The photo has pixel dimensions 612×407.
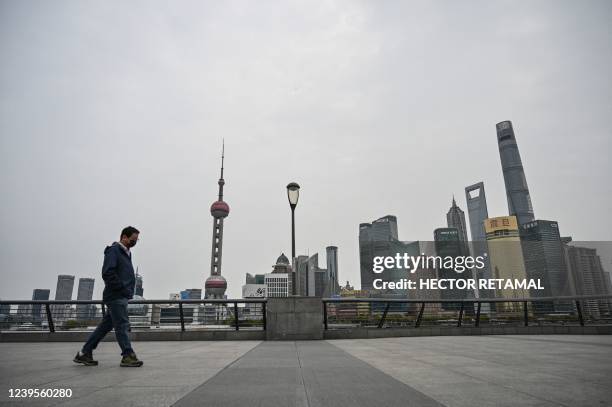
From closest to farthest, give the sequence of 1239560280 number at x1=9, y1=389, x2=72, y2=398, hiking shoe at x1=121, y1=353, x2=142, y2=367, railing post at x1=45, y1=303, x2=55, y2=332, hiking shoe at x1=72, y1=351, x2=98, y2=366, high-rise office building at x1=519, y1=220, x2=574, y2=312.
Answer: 1239560280 number at x1=9, y1=389, x2=72, y2=398
hiking shoe at x1=121, y1=353, x2=142, y2=367
hiking shoe at x1=72, y1=351, x2=98, y2=366
railing post at x1=45, y1=303, x2=55, y2=332
high-rise office building at x1=519, y1=220, x2=574, y2=312

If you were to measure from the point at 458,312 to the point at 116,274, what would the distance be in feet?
36.5

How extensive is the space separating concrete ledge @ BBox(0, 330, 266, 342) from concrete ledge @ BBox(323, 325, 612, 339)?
2492mm

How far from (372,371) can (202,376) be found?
200 cm

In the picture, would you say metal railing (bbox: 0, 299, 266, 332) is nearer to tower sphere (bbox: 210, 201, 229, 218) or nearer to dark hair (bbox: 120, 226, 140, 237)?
dark hair (bbox: 120, 226, 140, 237)

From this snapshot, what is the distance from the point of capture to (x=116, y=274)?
16.1ft

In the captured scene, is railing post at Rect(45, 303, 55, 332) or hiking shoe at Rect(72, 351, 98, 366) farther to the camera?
railing post at Rect(45, 303, 55, 332)

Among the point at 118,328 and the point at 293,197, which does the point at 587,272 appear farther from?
the point at 118,328

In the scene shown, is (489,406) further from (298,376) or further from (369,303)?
(369,303)

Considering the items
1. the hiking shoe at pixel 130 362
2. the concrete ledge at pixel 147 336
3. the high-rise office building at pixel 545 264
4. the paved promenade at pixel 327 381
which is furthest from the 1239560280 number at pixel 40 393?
the high-rise office building at pixel 545 264

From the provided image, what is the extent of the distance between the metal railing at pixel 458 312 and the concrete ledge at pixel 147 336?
8.41 ft

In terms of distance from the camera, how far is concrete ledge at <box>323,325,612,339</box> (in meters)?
10.5

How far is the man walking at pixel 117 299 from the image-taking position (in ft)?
15.8

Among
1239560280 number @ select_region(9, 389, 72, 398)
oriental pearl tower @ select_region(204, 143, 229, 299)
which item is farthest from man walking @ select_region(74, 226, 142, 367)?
oriental pearl tower @ select_region(204, 143, 229, 299)

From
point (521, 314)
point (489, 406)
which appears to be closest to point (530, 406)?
point (489, 406)
